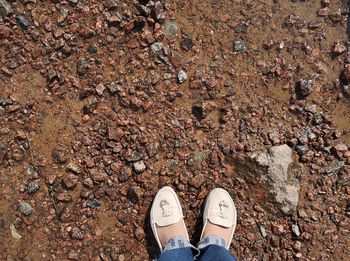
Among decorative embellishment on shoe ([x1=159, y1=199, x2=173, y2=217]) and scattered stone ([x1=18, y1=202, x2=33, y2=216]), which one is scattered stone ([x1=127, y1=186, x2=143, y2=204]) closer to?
decorative embellishment on shoe ([x1=159, y1=199, x2=173, y2=217])

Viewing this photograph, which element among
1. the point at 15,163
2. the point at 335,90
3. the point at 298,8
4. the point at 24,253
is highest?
the point at 298,8

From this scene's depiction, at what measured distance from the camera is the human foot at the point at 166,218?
3467 mm

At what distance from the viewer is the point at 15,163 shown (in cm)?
339

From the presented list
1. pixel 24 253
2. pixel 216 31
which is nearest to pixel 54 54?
pixel 216 31

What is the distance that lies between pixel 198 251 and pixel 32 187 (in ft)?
4.81

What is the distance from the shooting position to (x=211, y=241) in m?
3.46

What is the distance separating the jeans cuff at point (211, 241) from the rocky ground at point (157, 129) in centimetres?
16

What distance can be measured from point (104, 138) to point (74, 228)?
779 millimetres

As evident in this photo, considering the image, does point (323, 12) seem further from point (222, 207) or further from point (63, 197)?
point (63, 197)

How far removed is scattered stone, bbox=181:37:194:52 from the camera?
12.0 ft

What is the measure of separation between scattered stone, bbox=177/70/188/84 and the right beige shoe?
978mm

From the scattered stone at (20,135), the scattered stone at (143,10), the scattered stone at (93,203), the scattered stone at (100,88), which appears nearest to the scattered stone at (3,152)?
the scattered stone at (20,135)

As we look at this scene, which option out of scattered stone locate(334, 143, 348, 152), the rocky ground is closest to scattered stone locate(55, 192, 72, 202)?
the rocky ground

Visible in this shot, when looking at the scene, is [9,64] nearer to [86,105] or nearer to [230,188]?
[86,105]
